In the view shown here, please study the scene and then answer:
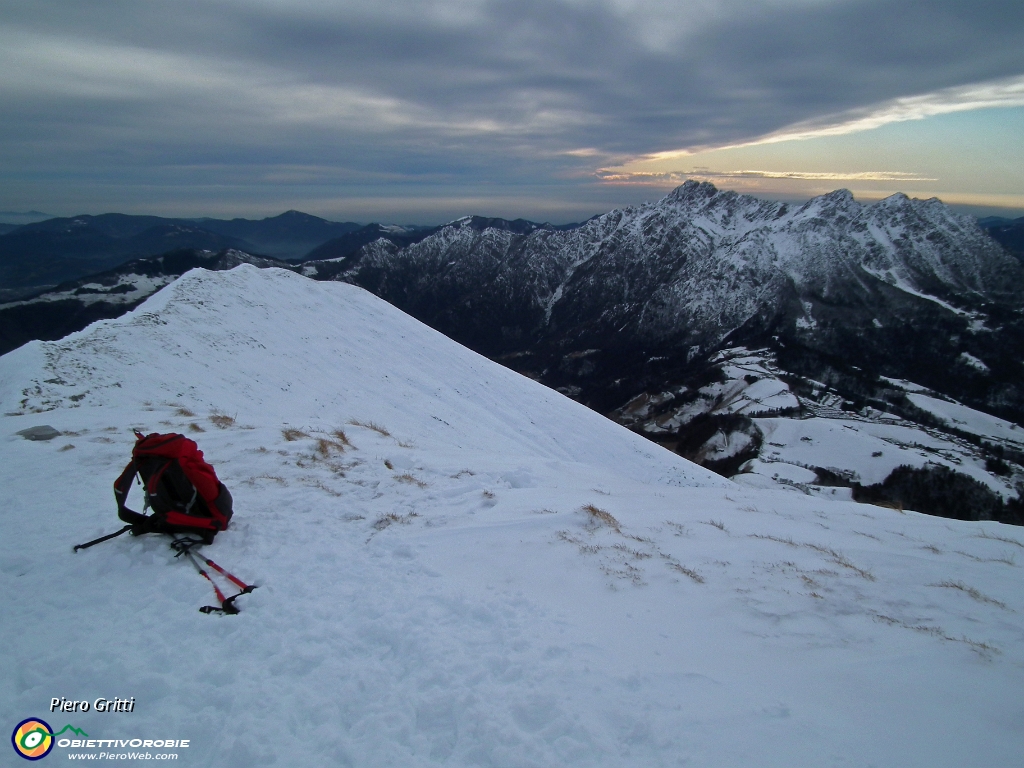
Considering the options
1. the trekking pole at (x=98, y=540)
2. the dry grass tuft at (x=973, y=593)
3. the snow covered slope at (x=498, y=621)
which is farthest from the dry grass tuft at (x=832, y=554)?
the trekking pole at (x=98, y=540)

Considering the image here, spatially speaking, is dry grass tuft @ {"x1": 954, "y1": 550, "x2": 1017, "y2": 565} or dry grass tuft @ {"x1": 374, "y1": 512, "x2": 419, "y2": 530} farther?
dry grass tuft @ {"x1": 374, "y1": 512, "x2": 419, "y2": 530}

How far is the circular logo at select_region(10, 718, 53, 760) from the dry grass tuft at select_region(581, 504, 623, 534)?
Result: 860cm

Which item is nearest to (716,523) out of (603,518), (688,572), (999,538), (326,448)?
(603,518)

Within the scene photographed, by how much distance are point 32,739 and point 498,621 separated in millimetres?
5037

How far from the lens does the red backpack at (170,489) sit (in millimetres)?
7953

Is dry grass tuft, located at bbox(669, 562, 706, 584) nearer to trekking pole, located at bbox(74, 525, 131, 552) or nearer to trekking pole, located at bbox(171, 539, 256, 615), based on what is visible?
trekking pole, located at bbox(171, 539, 256, 615)

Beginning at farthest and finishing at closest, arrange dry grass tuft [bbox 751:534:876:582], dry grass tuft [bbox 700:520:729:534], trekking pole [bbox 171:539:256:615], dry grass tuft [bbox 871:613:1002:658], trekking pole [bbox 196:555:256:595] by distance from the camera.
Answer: dry grass tuft [bbox 700:520:729:534]
dry grass tuft [bbox 751:534:876:582]
trekking pole [bbox 196:555:256:595]
trekking pole [bbox 171:539:256:615]
dry grass tuft [bbox 871:613:1002:658]

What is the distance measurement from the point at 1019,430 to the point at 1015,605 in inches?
9063

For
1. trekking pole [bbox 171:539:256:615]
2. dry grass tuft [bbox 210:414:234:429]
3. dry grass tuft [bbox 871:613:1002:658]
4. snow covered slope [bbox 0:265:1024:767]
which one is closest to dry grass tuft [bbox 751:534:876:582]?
snow covered slope [bbox 0:265:1024:767]

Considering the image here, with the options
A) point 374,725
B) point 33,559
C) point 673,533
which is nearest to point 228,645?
point 374,725

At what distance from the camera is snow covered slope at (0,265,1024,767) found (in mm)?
5000

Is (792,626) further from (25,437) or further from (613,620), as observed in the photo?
(25,437)

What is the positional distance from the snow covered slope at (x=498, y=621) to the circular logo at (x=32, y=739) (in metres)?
0.11

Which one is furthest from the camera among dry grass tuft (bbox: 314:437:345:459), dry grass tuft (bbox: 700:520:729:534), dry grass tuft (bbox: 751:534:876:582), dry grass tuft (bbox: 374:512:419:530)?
dry grass tuft (bbox: 314:437:345:459)
